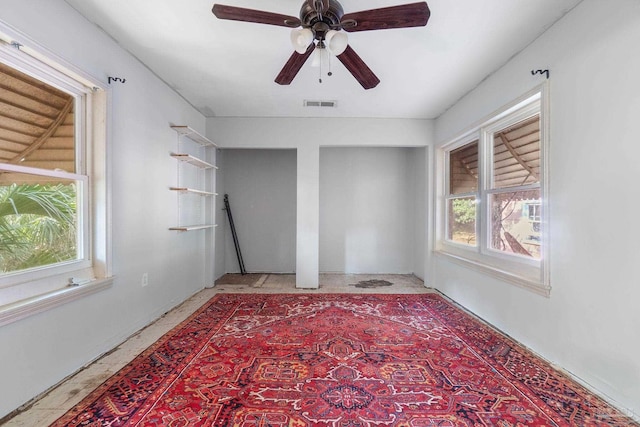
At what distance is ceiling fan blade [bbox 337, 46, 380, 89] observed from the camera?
183 centimetres

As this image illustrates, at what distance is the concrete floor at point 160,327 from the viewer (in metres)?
1.53

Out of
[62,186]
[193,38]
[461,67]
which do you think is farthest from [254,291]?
[461,67]

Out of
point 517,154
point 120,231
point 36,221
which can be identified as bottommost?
point 120,231

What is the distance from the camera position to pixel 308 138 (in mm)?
3967

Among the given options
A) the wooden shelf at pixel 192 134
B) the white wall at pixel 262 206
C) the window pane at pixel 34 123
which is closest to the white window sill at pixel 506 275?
the white wall at pixel 262 206

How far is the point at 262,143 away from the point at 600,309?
149 inches

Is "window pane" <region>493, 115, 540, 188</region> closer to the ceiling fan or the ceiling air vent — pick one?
the ceiling fan

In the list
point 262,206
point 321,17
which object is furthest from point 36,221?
point 262,206

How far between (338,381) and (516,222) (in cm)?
212

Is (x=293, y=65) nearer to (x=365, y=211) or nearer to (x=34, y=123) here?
(x=34, y=123)

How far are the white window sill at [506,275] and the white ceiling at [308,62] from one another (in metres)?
1.90

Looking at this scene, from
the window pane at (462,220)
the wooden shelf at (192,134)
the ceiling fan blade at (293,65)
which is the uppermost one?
the ceiling fan blade at (293,65)

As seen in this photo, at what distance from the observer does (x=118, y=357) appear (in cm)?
208

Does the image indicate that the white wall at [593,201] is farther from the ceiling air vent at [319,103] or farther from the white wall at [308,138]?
the ceiling air vent at [319,103]
